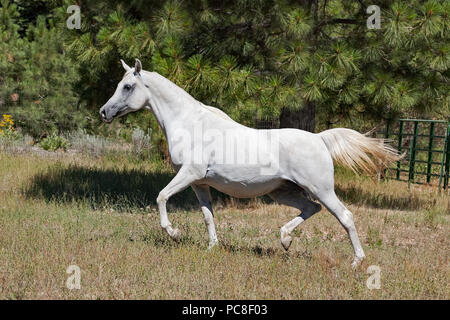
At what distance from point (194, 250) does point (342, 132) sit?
190 centimetres

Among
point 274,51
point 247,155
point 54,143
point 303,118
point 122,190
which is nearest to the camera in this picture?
point 247,155

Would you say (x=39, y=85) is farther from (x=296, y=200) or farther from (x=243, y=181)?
(x=296, y=200)

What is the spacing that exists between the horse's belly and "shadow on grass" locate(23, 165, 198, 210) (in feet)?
9.81

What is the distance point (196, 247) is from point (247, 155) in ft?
3.60

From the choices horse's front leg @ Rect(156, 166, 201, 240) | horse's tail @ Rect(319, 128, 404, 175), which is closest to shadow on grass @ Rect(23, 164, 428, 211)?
horse's front leg @ Rect(156, 166, 201, 240)

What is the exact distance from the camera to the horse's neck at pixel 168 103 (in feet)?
18.2

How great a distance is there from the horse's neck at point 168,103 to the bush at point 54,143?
8.62 metres

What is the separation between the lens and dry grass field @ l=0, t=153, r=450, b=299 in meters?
4.33

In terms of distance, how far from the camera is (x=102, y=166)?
1133 cm

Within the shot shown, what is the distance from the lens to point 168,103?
219 inches

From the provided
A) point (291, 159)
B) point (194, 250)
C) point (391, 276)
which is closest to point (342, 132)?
point (291, 159)
